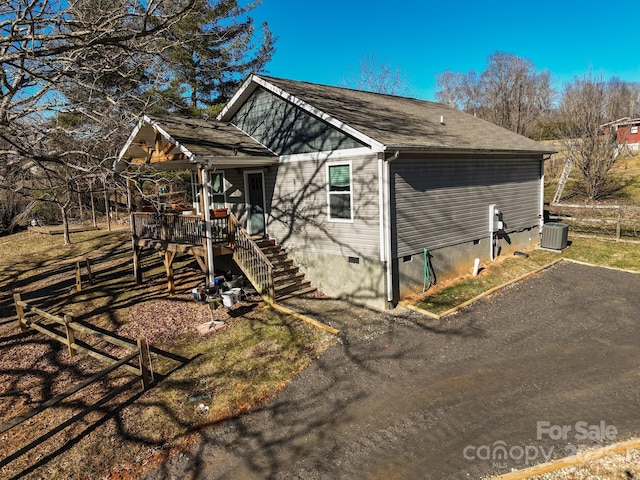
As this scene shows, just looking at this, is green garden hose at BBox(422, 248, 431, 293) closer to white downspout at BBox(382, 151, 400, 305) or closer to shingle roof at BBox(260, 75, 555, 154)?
white downspout at BBox(382, 151, 400, 305)

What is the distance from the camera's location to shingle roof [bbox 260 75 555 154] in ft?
36.3

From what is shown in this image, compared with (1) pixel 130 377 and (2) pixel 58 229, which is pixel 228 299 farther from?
(2) pixel 58 229

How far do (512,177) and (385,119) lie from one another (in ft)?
18.6

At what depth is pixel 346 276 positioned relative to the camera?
11461 mm

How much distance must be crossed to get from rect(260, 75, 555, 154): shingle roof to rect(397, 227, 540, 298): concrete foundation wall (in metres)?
3.01

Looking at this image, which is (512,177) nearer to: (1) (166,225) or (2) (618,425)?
(2) (618,425)

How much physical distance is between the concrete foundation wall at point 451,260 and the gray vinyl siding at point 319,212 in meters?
1.21

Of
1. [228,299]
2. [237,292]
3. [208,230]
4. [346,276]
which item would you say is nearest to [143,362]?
[228,299]

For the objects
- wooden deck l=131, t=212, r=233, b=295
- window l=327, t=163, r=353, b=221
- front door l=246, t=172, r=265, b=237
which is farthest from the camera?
front door l=246, t=172, r=265, b=237

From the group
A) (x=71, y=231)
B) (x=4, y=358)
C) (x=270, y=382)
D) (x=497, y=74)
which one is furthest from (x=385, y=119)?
(x=497, y=74)

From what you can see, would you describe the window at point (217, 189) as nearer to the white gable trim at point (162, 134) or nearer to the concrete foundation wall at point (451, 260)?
the white gable trim at point (162, 134)

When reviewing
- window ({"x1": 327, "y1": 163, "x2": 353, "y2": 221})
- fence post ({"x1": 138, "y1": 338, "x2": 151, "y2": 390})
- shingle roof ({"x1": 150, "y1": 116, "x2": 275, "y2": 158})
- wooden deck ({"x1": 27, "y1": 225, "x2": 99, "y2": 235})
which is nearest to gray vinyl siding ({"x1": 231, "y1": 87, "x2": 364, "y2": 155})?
shingle roof ({"x1": 150, "y1": 116, "x2": 275, "y2": 158})

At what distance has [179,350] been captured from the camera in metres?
Answer: 9.05

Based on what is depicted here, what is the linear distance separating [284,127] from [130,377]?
807 cm
